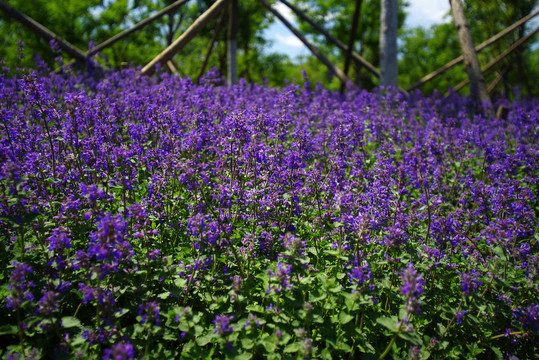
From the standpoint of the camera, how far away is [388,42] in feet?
31.4

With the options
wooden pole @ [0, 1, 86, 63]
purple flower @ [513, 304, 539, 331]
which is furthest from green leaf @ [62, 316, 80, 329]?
wooden pole @ [0, 1, 86, 63]

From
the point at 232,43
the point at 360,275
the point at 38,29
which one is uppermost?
the point at 38,29

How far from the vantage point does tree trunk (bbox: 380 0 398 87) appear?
9.41 m

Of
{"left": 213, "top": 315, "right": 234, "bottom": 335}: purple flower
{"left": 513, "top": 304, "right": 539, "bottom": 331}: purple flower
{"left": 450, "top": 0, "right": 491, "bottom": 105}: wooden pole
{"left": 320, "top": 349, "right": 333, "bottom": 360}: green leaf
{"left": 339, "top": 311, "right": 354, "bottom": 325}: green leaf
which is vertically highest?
{"left": 450, "top": 0, "right": 491, "bottom": 105}: wooden pole

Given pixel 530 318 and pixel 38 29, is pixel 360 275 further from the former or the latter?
pixel 38 29

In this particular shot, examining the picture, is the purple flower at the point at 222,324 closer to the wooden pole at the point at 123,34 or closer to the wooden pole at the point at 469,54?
the wooden pole at the point at 123,34

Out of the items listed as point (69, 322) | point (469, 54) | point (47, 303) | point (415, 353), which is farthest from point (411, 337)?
point (469, 54)

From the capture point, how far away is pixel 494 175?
16.9 ft

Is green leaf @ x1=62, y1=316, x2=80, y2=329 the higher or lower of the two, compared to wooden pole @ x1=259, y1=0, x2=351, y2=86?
lower

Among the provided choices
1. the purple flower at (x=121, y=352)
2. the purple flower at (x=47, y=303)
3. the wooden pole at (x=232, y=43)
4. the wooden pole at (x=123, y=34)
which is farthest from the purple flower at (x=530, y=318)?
the wooden pole at (x=232, y=43)

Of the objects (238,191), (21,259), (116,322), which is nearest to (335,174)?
(238,191)

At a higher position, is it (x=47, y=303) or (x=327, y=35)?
(x=327, y=35)

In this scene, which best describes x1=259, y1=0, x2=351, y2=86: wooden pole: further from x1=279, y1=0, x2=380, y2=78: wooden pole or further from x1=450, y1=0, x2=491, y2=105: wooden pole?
x1=450, y1=0, x2=491, y2=105: wooden pole

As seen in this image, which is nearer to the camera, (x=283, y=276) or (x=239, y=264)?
(x=283, y=276)
